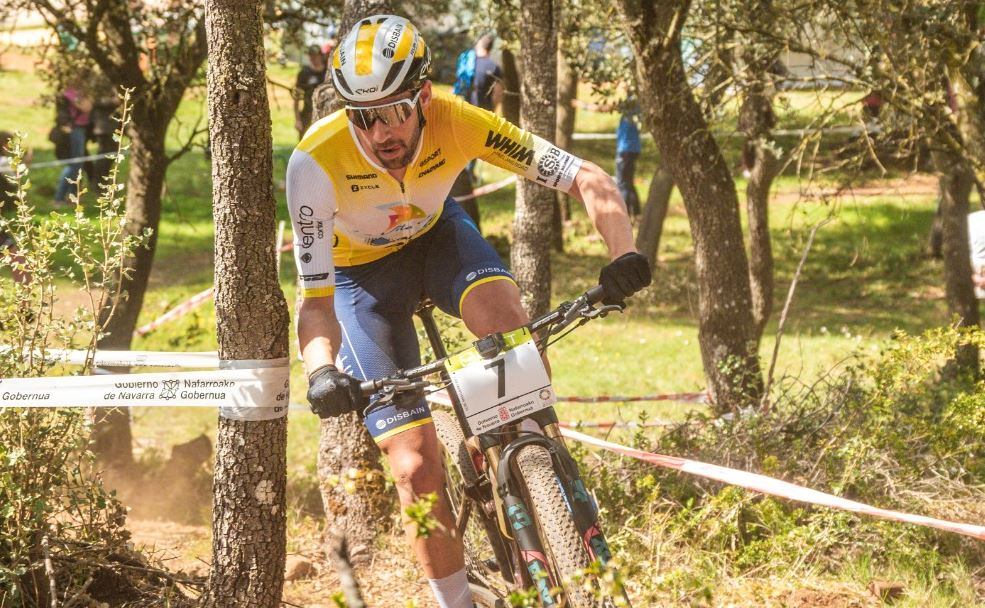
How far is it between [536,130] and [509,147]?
7.15 ft

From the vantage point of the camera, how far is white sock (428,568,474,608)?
394 cm

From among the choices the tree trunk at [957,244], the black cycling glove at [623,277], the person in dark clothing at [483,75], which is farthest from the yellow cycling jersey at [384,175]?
the person in dark clothing at [483,75]

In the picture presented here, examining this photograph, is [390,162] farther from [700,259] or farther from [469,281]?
[700,259]

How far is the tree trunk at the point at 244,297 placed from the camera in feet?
12.3

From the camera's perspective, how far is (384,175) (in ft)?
13.4

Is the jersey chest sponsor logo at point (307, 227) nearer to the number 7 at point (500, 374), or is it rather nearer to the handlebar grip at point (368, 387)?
the handlebar grip at point (368, 387)

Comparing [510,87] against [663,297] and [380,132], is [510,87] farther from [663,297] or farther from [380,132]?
[380,132]

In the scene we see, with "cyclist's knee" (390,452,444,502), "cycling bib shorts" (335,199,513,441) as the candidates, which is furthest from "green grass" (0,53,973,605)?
"cycling bib shorts" (335,199,513,441)

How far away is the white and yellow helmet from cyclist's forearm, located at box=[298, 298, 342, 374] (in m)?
0.77

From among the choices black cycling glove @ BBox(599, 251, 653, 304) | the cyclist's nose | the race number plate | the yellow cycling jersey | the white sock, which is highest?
the cyclist's nose

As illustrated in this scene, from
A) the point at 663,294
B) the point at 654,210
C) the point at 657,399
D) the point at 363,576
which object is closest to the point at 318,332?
the point at 363,576

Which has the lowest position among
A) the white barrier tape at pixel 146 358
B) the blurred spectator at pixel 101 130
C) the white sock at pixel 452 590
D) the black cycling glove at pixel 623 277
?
the white sock at pixel 452 590

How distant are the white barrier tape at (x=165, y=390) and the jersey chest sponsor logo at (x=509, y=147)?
1.16m

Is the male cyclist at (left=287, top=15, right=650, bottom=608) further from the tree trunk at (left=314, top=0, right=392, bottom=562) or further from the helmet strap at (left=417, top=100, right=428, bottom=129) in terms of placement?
the tree trunk at (left=314, top=0, right=392, bottom=562)
